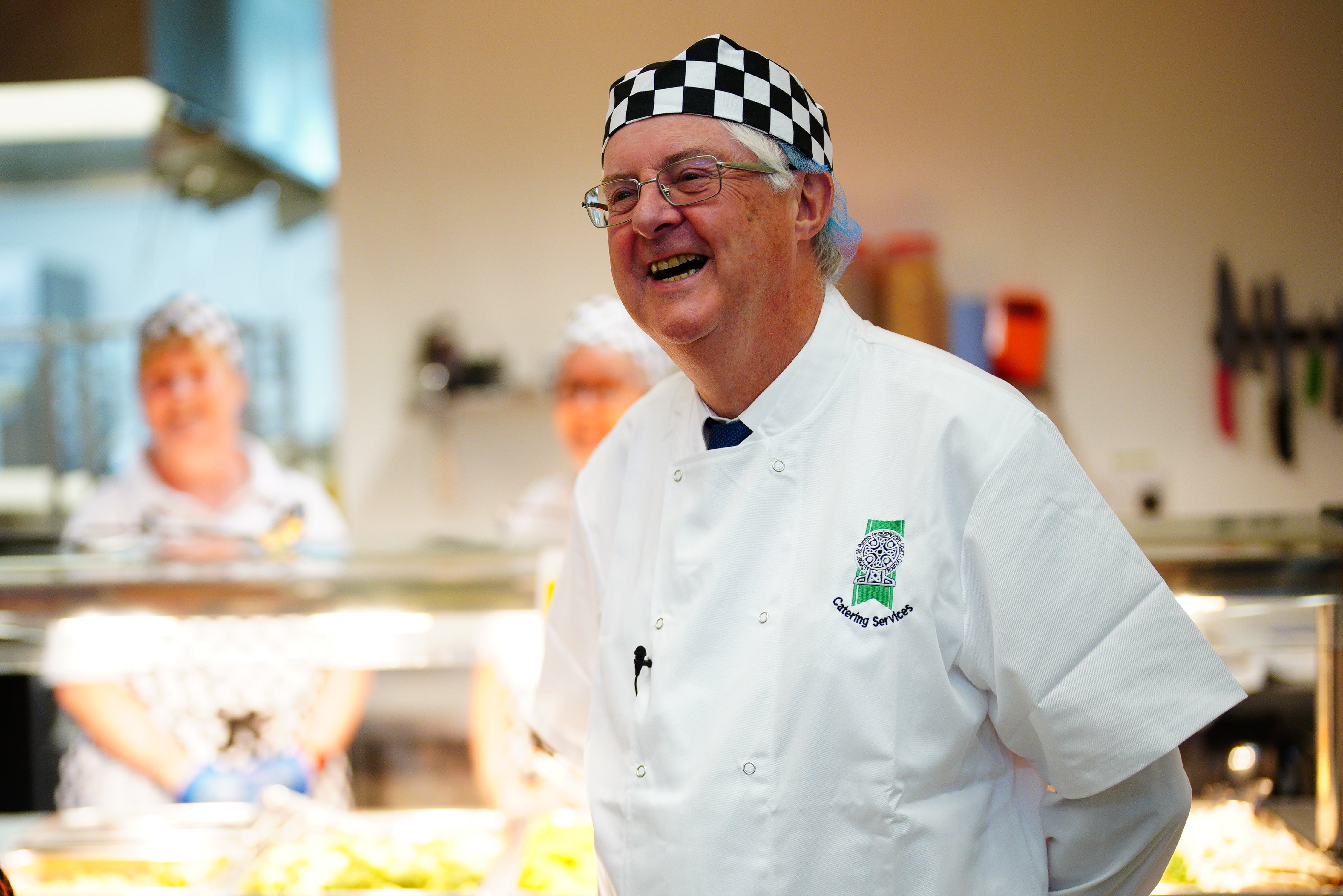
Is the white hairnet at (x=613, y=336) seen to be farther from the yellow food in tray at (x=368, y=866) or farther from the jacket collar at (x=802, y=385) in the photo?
the jacket collar at (x=802, y=385)

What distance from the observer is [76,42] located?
9.53 ft

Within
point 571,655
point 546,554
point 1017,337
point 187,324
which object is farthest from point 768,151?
point 1017,337

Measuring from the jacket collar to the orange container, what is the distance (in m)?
2.85

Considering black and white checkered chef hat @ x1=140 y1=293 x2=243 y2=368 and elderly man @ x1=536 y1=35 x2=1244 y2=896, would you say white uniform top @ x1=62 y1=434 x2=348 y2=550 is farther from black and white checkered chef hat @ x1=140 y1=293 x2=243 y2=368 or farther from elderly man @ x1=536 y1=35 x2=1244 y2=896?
elderly man @ x1=536 y1=35 x2=1244 y2=896

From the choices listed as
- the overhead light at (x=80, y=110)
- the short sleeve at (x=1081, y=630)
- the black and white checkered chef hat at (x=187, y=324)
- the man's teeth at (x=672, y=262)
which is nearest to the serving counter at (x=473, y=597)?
the short sleeve at (x=1081, y=630)

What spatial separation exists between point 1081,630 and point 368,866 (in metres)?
1.58

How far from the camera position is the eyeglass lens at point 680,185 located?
1.20m

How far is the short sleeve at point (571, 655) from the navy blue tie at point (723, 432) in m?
0.26

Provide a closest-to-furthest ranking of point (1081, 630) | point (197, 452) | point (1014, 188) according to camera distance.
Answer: point (1081, 630), point (197, 452), point (1014, 188)

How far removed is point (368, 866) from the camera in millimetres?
2111

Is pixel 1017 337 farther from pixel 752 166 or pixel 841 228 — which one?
pixel 752 166

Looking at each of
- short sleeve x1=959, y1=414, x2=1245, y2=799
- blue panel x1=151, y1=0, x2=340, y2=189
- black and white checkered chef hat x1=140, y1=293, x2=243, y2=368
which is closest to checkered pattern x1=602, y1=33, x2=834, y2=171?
short sleeve x1=959, y1=414, x2=1245, y2=799

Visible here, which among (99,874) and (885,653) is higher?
(885,653)

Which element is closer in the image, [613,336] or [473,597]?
[473,597]
